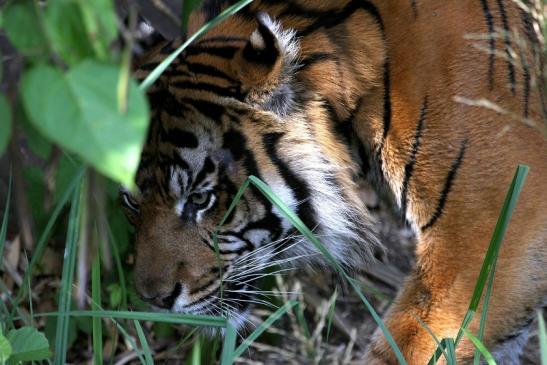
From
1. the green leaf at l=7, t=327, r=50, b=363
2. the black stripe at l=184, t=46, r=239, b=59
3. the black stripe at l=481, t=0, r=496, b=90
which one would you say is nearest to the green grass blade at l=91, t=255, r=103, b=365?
the green leaf at l=7, t=327, r=50, b=363

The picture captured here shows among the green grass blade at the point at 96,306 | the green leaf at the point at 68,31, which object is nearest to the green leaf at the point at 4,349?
the green grass blade at the point at 96,306

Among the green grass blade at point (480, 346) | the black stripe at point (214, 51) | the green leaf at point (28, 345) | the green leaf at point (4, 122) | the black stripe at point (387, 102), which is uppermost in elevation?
the green leaf at point (4, 122)

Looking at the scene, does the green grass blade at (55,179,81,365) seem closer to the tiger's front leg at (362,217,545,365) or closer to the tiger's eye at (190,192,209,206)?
the tiger's eye at (190,192,209,206)

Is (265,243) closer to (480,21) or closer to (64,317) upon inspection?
(64,317)

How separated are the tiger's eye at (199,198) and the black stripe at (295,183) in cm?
18

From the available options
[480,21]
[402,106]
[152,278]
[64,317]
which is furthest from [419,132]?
[64,317]

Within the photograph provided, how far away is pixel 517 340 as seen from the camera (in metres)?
2.10

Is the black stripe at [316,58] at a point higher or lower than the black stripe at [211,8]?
lower

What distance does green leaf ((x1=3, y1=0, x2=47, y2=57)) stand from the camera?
815mm

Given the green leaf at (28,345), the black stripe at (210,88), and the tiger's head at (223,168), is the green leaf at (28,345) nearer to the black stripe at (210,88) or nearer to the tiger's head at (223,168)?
the tiger's head at (223,168)

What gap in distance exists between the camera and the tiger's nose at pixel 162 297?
209 cm

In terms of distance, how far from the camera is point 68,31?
795 millimetres

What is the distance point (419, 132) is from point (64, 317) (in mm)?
859

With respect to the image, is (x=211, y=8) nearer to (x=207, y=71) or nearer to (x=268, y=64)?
(x=207, y=71)
